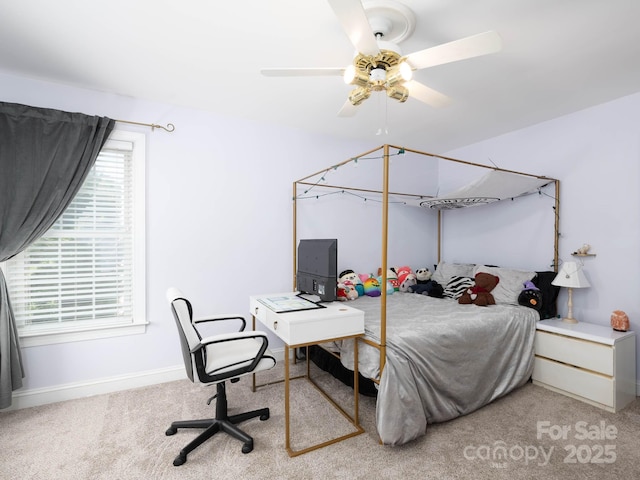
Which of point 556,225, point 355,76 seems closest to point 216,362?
point 355,76

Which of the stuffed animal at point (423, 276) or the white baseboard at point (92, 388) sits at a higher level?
the stuffed animal at point (423, 276)

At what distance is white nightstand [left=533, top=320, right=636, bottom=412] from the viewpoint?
91.8 inches

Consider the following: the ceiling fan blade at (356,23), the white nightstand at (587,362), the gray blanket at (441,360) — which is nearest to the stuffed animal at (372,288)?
the gray blanket at (441,360)

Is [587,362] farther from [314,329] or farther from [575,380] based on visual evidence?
[314,329]

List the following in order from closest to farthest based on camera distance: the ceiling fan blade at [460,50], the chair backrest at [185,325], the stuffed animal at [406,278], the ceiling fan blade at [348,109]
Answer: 1. the ceiling fan blade at [460,50]
2. the chair backrest at [185,325]
3. the ceiling fan blade at [348,109]
4. the stuffed animal at [406,278]

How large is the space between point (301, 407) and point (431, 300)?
165 centimetres

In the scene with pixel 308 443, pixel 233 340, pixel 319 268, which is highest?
pixel 319 268

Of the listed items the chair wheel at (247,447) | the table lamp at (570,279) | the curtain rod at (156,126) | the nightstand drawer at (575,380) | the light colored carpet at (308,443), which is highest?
the curtain rod at (156,126)

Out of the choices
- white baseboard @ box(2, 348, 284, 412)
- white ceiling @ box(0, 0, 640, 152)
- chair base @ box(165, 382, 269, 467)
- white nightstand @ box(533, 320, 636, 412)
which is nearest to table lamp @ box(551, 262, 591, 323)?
white nightstand @ box(533, 320, 636, 412)

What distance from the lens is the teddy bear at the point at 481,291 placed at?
295 cm

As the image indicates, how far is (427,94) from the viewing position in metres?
1.95

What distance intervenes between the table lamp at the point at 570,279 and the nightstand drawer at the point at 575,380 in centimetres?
47

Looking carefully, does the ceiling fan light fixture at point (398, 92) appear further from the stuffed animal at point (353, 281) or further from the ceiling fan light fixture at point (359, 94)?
the stuffed animal at point (353, 281)

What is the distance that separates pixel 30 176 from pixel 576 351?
4403 millimetres
